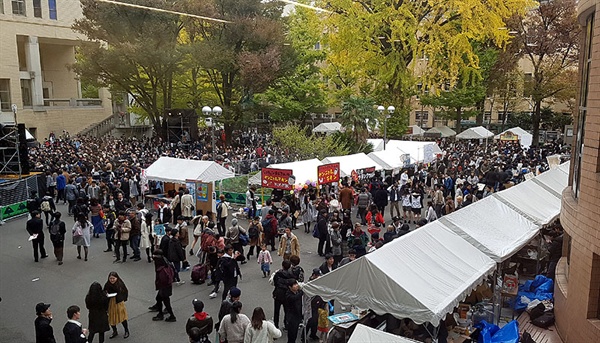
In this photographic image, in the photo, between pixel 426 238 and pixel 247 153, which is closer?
pixel 426 238

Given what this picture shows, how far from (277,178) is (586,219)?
11.8 meters

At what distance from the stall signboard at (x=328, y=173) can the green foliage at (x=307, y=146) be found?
620 centimetres

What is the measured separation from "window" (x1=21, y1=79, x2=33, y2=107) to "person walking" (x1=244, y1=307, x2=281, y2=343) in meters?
43.8

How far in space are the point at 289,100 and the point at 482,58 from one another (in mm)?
15903

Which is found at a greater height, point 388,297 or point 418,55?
point 418,55

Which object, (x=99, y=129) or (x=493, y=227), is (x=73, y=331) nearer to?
(x=493, y=227)

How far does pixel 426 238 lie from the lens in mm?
8961

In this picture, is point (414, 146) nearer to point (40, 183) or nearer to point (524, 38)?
point (40, 183)

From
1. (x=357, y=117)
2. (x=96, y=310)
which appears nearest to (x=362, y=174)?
(x=357, y=117)

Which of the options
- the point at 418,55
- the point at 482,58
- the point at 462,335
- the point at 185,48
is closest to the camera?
the point at 462,335

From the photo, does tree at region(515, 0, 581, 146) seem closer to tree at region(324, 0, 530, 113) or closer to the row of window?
tree at region(324, 0, 530, 113)

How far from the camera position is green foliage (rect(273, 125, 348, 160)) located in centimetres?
2594

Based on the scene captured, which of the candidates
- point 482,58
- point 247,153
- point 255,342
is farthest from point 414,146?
point 255,342

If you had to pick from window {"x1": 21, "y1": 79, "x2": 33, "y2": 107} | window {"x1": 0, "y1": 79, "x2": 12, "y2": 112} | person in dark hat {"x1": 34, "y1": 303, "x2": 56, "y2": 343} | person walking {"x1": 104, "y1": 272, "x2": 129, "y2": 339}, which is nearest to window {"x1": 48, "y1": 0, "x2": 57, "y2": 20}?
window {"x1": 21, "y1": 79, "x2": 33, "y2": 107}
